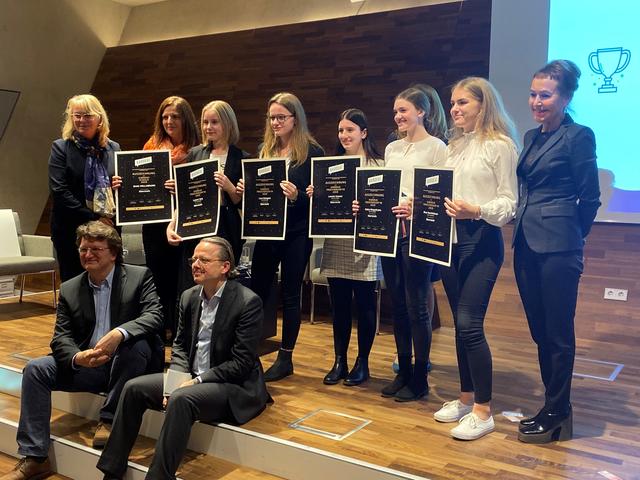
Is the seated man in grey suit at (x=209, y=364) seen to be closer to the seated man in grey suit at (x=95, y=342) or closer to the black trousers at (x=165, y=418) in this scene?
the black trousers at (x=165, y=418)

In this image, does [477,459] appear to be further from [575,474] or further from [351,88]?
[351,88]

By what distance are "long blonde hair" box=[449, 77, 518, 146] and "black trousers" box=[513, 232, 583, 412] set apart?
1.51 ft

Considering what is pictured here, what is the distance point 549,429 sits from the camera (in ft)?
9.02

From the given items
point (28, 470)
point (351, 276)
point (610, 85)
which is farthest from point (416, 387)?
point (610, 85)

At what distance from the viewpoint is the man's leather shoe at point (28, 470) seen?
275cm

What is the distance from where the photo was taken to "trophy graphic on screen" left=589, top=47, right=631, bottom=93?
14.3 feet

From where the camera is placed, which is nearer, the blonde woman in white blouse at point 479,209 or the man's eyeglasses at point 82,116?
the blonde woman in white blouse at point 479,209

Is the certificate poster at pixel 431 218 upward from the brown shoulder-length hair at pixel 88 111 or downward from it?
downward

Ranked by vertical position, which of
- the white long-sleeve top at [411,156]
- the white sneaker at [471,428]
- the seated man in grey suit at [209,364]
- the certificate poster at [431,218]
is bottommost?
the white sneaker at [471,428]

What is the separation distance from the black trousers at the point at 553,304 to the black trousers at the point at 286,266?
3.77 ft

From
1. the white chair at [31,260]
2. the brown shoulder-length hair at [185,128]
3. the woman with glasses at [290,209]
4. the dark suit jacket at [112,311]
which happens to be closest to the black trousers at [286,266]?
the woman with glasses at [290,209]

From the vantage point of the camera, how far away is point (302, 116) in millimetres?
3379

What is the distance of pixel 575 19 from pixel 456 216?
2665mm

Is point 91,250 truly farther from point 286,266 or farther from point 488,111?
point 488,111
